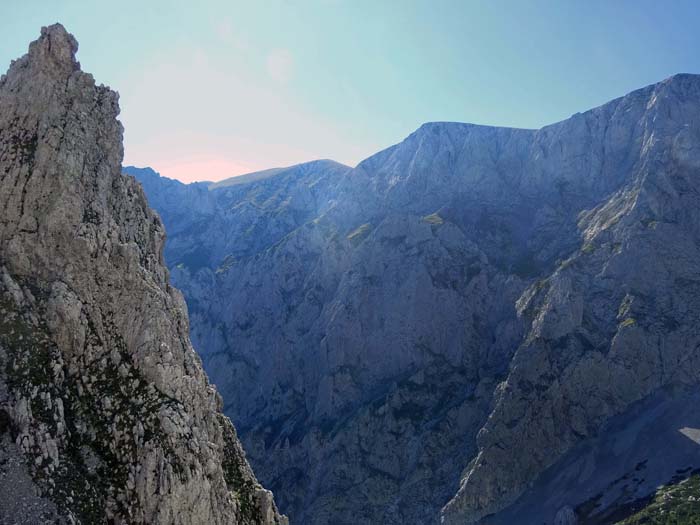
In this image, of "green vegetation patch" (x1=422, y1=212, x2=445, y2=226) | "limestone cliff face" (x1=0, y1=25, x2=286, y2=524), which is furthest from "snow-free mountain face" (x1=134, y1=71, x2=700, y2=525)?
"limestone cliff face" (x1=0, y1=25, x2=286, y2=524)

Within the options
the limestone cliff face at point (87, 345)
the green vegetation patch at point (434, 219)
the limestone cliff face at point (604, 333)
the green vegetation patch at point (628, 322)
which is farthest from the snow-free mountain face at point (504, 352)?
the limestone cliff face at point (87, 345)

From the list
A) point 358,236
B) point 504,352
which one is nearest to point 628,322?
point 504,352

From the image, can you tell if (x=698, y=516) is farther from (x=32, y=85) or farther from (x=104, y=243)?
(x=32, y=85)

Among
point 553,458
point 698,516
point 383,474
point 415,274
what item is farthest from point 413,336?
point 698,516

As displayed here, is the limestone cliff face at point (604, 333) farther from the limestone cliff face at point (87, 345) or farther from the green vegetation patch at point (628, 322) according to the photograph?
the limestone cliff face at point (87, 345)

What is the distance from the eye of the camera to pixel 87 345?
40.4 meters

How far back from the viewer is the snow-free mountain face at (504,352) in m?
115

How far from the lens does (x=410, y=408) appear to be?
14300 centimetres

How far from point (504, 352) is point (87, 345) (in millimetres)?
121981

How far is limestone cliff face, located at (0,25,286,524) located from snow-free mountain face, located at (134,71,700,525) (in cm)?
8226

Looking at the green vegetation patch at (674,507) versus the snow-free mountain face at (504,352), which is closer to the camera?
the green vegetation patch at (674,507)

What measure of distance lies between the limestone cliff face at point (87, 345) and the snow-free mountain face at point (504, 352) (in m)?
82.3

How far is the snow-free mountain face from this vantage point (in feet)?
379

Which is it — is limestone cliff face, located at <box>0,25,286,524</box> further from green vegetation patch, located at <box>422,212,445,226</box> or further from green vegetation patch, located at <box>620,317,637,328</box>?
green vegetation patch, located at <box>422,212,445,226</box>
